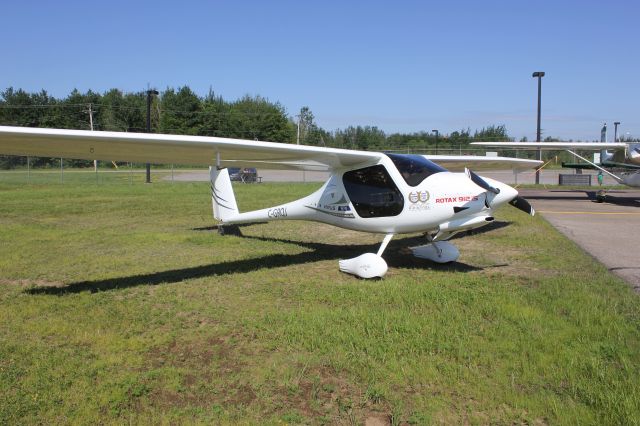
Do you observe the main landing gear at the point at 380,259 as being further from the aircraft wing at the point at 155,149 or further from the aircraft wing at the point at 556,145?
the aircraft wing at the point at 556,145

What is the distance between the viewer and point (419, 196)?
730 cm

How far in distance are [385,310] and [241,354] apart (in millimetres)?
1877

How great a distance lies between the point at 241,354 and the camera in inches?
176

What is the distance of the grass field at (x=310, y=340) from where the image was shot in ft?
11.4

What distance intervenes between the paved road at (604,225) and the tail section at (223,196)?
7.67 metres

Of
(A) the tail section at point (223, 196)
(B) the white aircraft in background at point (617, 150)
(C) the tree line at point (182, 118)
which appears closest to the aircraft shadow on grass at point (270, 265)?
(A) the tail section at point (223, 196)

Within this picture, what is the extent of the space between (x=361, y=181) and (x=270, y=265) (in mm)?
2191

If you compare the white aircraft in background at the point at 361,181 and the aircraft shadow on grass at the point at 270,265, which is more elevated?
the white aircraft in background at the point at 361,181

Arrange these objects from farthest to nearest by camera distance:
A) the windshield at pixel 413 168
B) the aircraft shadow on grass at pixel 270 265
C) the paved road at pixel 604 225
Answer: the paved road at pixel 604 225 < the windshield at pixel 413 168 < the aircraft shadow on grass at pixel 270 265

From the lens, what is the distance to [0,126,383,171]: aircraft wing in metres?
5.57

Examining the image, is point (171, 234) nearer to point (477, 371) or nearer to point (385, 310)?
point (385, 310)

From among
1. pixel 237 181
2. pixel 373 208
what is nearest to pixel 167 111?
pixel 237 181

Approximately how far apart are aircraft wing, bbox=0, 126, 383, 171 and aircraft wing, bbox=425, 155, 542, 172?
157 inches

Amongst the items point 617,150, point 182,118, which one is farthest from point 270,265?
point 182,118
